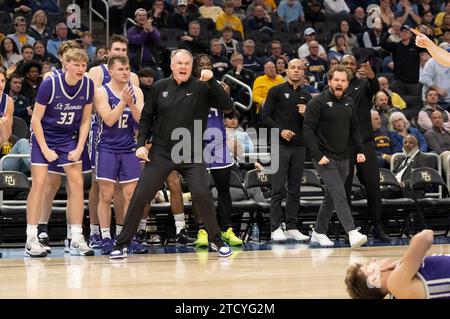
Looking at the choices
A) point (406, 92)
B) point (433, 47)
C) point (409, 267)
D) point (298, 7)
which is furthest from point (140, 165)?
point (298, 7)

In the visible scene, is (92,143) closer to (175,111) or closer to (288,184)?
(175,111)

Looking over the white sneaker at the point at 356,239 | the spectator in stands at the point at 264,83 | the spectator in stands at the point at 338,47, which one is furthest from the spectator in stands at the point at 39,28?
the white sneaker at the point at 356,239

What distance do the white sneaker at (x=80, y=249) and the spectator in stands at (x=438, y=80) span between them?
8352mm

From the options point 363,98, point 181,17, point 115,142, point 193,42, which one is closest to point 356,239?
point 363,98

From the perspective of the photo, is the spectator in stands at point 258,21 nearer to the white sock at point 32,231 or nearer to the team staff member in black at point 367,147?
the team staff member in black at point 367,147

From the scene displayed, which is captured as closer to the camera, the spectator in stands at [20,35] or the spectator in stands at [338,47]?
the spectator in stands at [20,35]

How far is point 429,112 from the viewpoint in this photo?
15.5 m

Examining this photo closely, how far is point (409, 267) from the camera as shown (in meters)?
5.66

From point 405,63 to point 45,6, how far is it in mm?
6285

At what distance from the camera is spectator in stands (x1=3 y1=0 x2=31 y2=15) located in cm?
1664

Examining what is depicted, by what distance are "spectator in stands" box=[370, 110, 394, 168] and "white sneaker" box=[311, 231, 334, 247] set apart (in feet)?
9.39

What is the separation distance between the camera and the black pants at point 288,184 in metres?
11.6

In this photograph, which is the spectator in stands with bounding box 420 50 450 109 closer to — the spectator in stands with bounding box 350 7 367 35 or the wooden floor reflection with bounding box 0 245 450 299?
the spectator in stands with bounding box 350 7 367 35

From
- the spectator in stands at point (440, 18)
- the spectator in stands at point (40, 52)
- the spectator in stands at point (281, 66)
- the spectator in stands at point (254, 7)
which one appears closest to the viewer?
the spectator in stands at point (40, 52)
